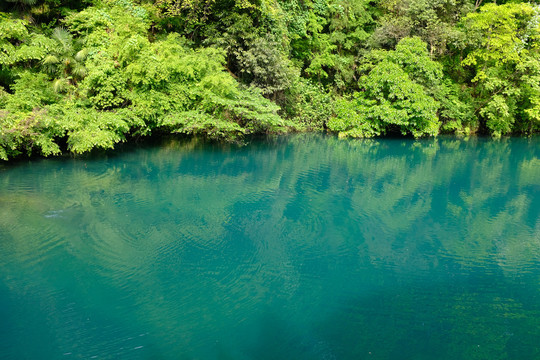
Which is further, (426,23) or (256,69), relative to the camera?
(426,23)

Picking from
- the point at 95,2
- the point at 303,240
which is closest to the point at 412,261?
the point at 303,240

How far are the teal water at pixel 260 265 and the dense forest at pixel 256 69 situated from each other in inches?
118

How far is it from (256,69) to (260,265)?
50.9 feet

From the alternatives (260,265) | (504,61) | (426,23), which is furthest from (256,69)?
(504,61)

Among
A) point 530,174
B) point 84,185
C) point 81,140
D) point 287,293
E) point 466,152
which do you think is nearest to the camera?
point 287,293

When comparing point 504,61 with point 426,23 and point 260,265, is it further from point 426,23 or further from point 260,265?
point 260,265

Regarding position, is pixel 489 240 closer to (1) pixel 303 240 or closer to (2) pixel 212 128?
(1) pixel 303 240

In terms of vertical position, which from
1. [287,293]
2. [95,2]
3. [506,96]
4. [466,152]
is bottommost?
[287,293]

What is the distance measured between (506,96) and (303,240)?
2685 centimetres

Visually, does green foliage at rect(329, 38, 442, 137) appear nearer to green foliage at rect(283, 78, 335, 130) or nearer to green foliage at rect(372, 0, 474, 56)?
green foliage at rect(372, 0, 474, 56)

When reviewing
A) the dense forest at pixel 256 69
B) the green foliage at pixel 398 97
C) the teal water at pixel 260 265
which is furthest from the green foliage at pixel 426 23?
the teal water at pixel 260 265

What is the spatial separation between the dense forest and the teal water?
299 cm

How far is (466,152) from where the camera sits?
23.1 metres

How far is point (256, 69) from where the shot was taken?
2166 cm
